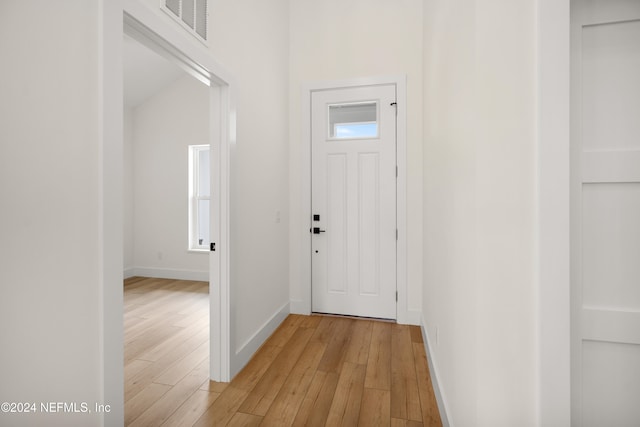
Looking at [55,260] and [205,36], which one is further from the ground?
[205,36]

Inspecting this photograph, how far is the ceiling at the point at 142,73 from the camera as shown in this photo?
3855mm

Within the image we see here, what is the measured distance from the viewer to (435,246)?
2.06 metres

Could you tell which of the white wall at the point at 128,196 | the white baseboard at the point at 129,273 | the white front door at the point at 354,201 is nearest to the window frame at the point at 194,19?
the white front door at the point at 354,201

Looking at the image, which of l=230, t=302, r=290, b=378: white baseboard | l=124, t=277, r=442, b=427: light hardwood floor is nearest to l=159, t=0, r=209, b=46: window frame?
l=230, t=302, r=290, b=378: white baseboard

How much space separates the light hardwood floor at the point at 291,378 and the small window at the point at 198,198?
6.34 ft

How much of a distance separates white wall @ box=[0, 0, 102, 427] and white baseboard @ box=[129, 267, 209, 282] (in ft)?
12.4

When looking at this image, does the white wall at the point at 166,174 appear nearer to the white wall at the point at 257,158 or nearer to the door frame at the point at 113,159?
the white wall at the point at 257,158

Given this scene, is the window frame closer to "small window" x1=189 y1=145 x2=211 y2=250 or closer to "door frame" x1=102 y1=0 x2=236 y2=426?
"door frame" x1=102 y1=0 x2=236 y2=426

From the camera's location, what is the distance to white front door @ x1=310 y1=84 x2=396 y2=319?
2.98 metres

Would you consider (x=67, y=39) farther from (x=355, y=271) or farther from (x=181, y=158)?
(x=181, y=158)

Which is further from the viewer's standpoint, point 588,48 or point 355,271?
point 355,271

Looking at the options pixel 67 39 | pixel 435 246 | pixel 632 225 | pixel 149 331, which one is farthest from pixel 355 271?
pixel 67 39

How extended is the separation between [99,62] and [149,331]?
253cm

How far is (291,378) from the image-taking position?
2006 millimetres
